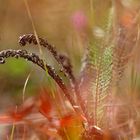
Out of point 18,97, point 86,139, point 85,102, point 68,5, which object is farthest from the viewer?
point 68,5

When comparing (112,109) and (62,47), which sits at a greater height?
Answer: (62,47)

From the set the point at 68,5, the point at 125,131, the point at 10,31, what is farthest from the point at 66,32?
the point at 125,131

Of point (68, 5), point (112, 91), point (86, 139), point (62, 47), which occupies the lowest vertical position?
point (86, 139)

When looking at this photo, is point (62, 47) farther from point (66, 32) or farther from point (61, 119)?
point (61, 119)

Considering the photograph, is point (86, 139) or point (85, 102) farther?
point (85, 102)

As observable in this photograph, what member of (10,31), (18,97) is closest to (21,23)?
(10,31)

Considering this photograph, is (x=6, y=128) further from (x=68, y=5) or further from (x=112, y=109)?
(x=68, y=5)

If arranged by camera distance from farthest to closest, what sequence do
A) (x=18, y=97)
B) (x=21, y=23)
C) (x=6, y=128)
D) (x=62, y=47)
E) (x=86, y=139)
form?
(x=21, y=23)
(x=62, y=47)
(x=18, y=97)
(x=6, y=128)
(x=86, y=139)
